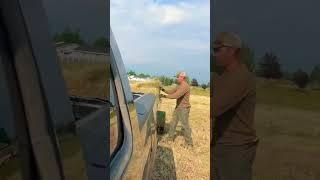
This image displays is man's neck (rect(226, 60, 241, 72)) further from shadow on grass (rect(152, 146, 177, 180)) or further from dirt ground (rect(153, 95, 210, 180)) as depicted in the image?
shadow on grass (rect(152, 146, 177, 180))

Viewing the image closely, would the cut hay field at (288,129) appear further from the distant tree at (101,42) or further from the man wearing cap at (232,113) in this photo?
the distant tree at (101,42)

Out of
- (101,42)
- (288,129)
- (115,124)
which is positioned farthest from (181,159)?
(288,129)

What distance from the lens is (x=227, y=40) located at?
85 centimetres

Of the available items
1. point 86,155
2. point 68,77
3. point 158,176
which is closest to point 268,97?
point 68,77

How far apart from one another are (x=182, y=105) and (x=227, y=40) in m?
8.81

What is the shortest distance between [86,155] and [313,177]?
0.62 m

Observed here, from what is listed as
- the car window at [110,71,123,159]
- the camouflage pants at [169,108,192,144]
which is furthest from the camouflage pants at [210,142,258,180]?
the camouflage pants at [169,108,192,144]

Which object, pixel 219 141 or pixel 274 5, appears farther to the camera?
pixel 219 141

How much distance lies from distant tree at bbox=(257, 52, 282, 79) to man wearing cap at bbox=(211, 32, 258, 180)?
0.07 feet

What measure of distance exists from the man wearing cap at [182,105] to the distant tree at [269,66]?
7795 mm

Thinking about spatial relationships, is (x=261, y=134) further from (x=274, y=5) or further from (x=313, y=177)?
(x=274, y=5)

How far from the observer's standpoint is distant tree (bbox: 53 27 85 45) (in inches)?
41.6

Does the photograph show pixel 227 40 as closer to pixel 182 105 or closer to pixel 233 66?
pixel 233 66

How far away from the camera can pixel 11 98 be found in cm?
98
